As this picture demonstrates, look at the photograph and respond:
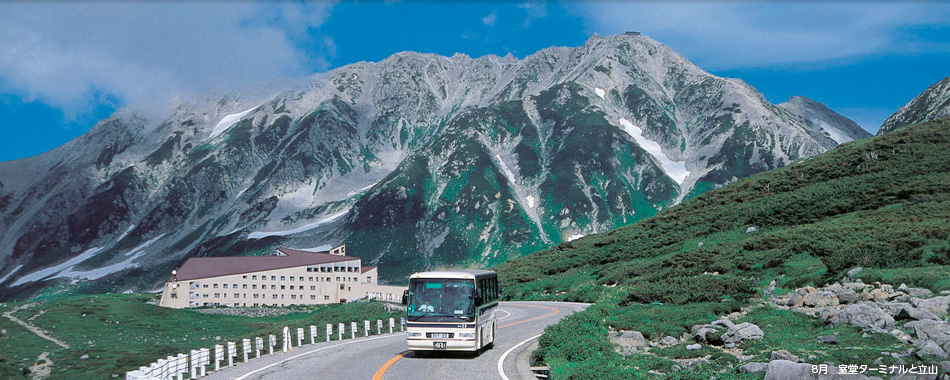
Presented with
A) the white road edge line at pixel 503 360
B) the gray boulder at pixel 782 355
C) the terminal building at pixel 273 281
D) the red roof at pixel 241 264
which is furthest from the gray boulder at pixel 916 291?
the red roof at pixel 241 264

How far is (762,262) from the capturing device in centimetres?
4238

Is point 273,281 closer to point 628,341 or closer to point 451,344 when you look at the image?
Answer: point 451,344

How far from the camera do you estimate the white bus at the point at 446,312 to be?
954 inches

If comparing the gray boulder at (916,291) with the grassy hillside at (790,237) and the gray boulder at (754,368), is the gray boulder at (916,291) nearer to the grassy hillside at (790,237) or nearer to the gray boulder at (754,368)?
the grassy hillside at (790,237)

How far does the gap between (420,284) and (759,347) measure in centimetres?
1269

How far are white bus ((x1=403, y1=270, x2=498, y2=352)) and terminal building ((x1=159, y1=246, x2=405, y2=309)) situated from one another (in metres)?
101

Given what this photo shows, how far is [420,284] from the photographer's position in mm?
25594

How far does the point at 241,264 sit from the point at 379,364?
12075 centimetres

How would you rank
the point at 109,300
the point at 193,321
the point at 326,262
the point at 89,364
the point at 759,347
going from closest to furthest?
the point at 759,347 → the point at 89,364 → the point at 193,321 → the point at 109,300 → the point at 326,262

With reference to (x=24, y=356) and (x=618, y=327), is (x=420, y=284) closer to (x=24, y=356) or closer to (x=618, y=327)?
(x=618, y=327)

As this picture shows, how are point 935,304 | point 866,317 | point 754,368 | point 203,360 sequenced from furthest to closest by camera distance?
point 203,360 < point 935,304 < point 866,317 < point 754,368

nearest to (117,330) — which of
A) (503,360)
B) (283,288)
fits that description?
(283,288)

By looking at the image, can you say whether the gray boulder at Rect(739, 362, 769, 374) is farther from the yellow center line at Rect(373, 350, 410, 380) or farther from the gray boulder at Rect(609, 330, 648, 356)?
the yellow center line at Rect(373, 350, 410, 380)

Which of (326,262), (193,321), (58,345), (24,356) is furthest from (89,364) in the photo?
(326,262)
